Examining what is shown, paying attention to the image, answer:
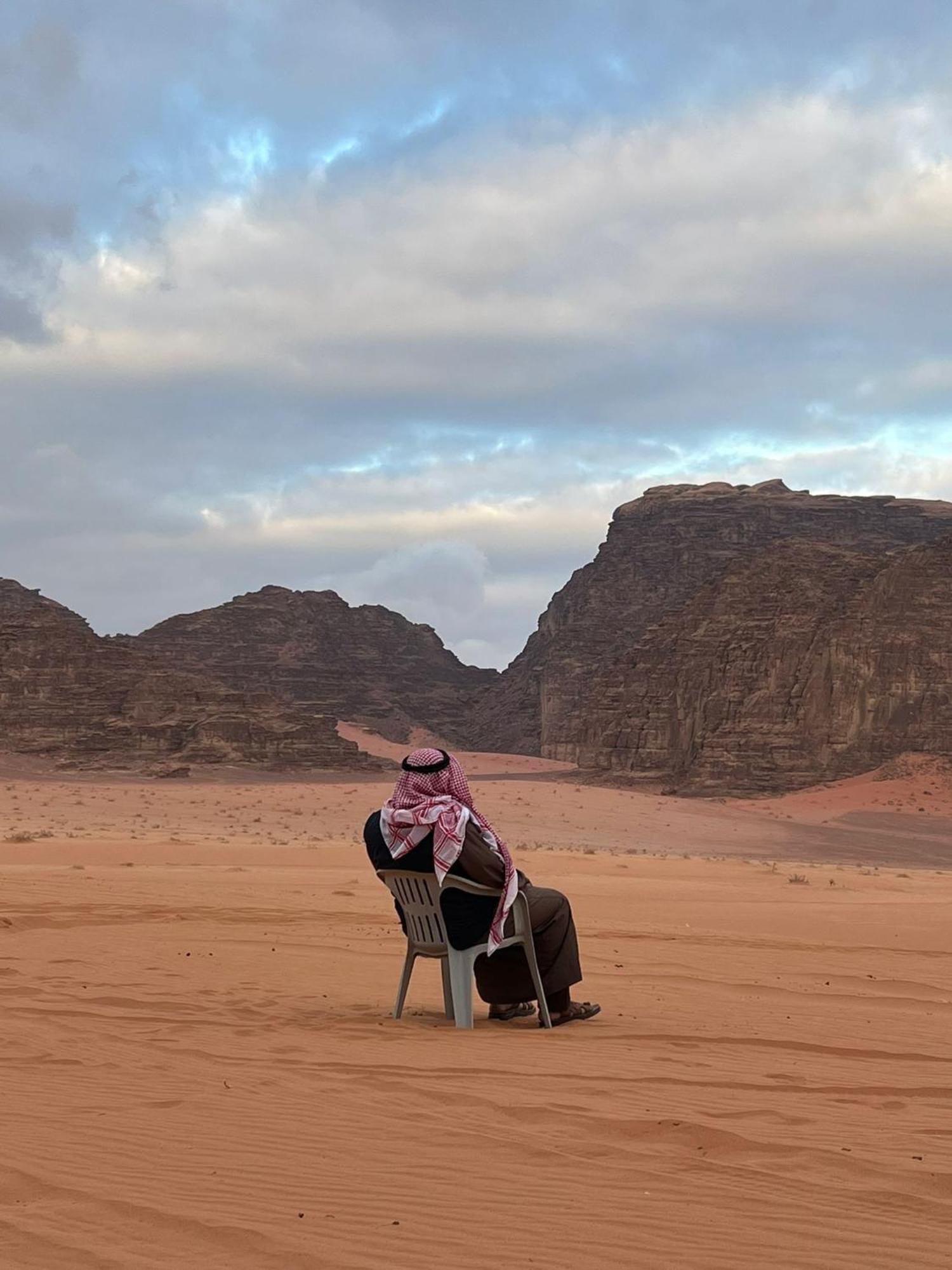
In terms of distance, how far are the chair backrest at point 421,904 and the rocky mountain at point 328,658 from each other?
4265 inches

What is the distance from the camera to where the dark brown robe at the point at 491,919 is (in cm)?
691

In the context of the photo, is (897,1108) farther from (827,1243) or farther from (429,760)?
(429,760)

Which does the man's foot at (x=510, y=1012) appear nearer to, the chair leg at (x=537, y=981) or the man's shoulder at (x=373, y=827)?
the chair leg at (x=537, y=981)

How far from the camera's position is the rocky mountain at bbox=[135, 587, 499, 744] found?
123125 millimetres

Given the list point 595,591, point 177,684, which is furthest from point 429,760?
point 595,591

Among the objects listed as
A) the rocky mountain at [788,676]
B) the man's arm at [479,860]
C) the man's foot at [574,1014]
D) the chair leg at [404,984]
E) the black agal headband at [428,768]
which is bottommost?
the man's foot at [574,1014]

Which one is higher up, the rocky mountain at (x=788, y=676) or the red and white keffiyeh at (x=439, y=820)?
the rocky mountain at (x=788, y=676)

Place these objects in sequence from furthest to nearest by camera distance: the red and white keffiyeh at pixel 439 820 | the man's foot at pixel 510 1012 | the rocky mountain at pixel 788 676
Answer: the rocky mountain at pixel 788 676
the man's foot at pixel 510 1012
the red and white keffiyeh at pixel 439 820

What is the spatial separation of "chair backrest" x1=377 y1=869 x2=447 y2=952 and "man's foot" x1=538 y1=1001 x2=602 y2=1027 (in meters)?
0.70

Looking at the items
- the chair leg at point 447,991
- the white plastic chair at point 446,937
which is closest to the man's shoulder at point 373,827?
the white plastic chair at point 446,937

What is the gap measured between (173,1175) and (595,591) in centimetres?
12781

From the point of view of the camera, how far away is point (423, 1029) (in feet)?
22.3

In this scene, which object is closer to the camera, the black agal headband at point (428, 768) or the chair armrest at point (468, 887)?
the chair armrest at point (468, 887)

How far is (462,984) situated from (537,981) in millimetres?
390
